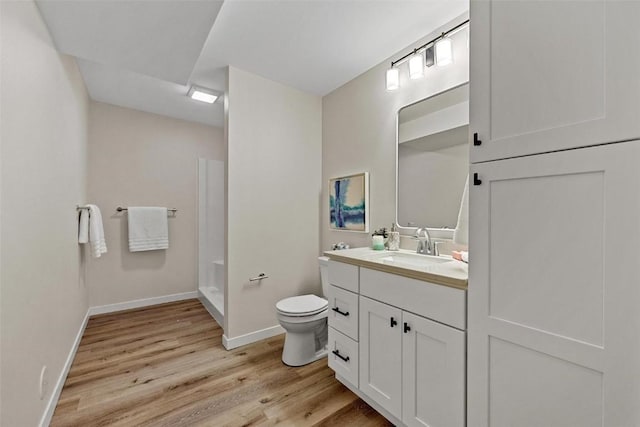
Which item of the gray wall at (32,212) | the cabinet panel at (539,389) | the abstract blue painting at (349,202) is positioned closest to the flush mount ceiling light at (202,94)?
the gray wall at (32,212)

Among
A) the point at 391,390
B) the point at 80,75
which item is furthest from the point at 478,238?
the point at 80,75

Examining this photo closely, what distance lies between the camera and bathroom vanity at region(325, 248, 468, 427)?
113 centimetres

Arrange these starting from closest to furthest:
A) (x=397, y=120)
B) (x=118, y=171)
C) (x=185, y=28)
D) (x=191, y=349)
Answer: (x=185, y=28) → (x=397, y=120) → (x=191, y=349) → (x=118, y=171)

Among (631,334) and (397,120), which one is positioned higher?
(397,120)

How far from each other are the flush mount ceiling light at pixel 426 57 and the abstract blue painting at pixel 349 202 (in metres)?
0.77

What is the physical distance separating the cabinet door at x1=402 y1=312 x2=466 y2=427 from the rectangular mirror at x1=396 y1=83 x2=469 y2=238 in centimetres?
77

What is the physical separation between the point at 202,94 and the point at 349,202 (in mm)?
1839

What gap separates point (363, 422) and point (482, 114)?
1.64m

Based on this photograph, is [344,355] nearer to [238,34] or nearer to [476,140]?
[476,140]

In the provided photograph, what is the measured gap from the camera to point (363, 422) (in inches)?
Result: 57.9

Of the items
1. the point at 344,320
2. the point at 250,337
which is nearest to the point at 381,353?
the point at 344,320

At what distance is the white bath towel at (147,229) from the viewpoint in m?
3.15

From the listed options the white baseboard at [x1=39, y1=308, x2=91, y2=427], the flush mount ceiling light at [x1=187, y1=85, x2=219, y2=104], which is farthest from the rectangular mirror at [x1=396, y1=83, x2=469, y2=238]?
the white baseboard at [x1=39, y1=308, x2=91, y2=427]

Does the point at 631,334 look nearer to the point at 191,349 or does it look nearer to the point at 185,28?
the point at 185,28
